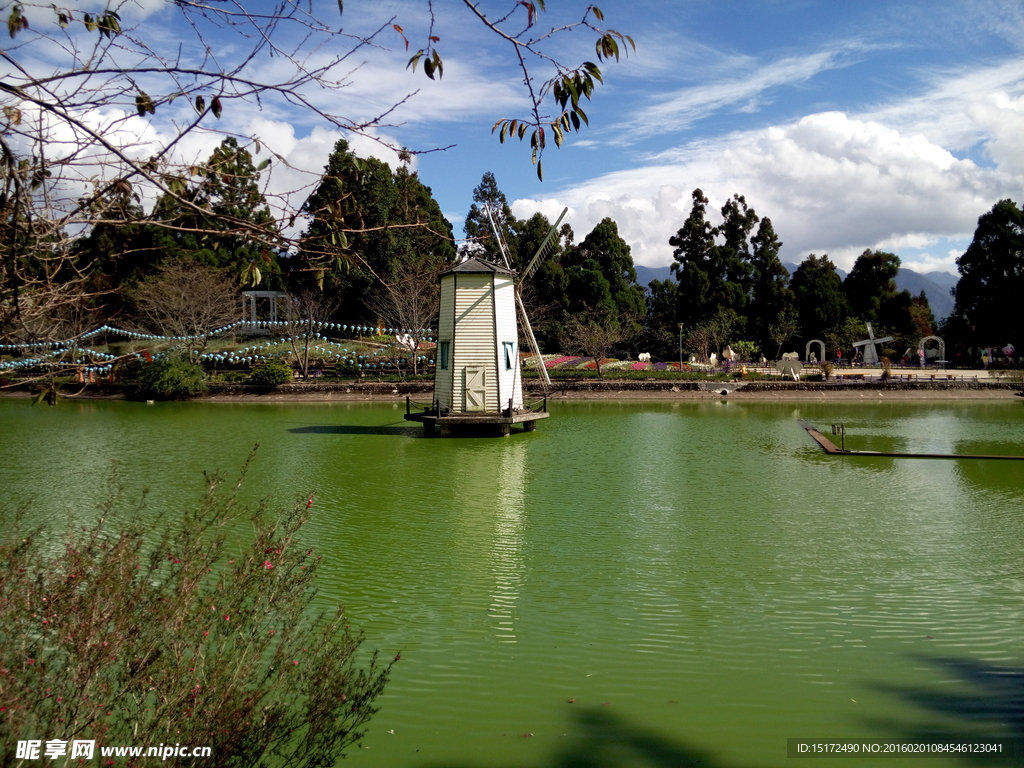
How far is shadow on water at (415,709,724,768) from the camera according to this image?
4.76 m

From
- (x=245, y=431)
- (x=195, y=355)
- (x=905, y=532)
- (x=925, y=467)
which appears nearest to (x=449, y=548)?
(x=905, y=532)

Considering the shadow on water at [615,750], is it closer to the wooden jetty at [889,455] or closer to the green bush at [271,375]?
the wooden jetty at [889,455]

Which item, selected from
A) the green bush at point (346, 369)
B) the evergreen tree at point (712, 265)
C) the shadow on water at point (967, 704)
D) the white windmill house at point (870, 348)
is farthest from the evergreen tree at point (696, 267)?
the shadow on water at point (967, 704)

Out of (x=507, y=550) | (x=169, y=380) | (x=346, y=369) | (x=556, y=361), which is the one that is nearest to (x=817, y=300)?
(x=556, y=361)

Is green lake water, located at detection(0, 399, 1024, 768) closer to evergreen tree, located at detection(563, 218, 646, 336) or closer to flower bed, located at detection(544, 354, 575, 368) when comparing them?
flower bed, located at detection(544, 354, 575, 368)

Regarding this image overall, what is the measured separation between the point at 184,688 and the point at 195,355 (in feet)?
112

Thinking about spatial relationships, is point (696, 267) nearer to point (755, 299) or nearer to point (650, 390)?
point (755, 299)

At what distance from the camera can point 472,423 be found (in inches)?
771

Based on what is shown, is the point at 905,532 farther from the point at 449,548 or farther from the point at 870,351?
the point at 870,351

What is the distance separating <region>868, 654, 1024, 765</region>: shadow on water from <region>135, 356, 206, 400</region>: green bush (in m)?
31.2

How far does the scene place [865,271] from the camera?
4978 centimetres

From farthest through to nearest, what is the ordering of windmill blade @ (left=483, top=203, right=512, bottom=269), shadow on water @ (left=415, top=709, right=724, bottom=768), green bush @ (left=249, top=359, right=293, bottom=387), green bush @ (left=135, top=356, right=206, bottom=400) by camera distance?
1. green bush @ (left=249, top=359, right=293, bottom=387)
2. green bush @ (left=135, top=356, right=206, bottom=400)
3. windmill blade @ (left=483, top=203, right=512, bottom=269)
4. shadow on water @ (left=415, top=709, right=724, bottom=768)

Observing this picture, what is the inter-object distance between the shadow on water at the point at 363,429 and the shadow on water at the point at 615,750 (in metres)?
16.1

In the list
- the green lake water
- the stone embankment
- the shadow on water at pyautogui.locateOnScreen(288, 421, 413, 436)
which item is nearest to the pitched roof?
the green lake water
